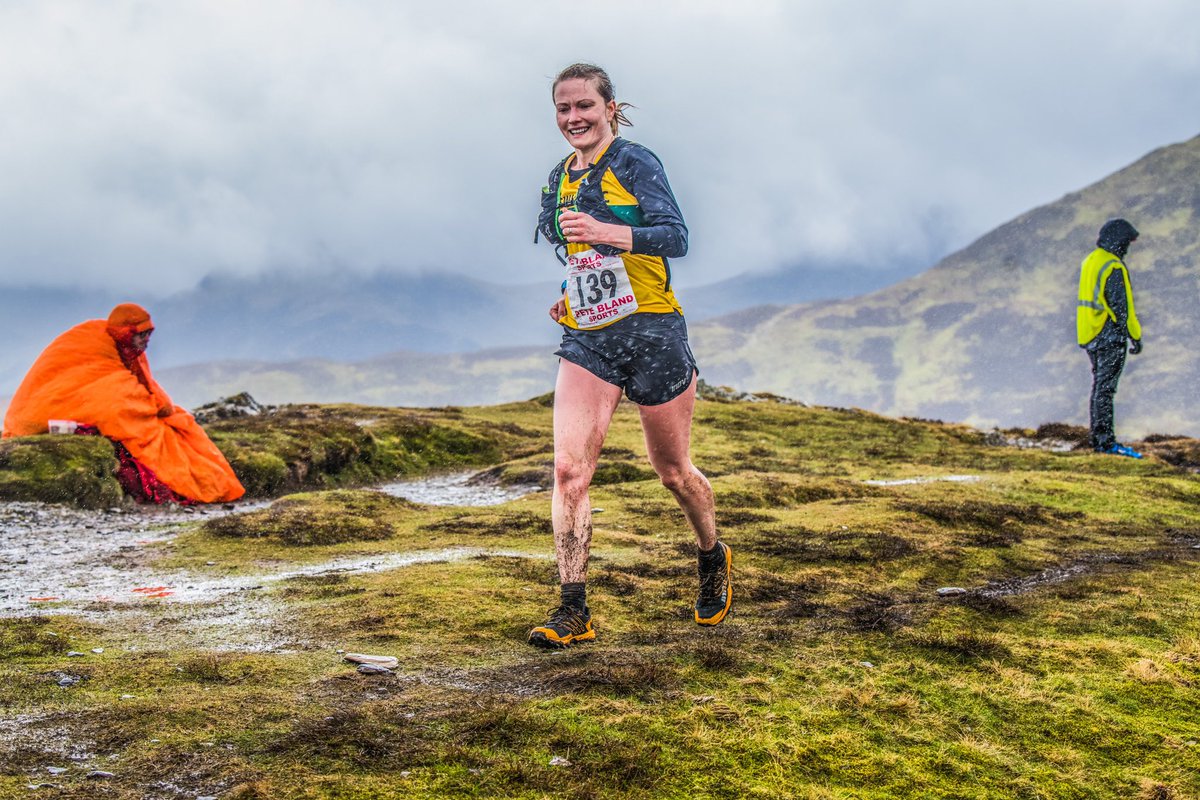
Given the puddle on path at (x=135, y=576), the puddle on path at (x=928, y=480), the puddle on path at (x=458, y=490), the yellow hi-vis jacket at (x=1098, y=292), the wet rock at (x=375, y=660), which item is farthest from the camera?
the yellow hi-vis jacket at (x=1098, y=292)

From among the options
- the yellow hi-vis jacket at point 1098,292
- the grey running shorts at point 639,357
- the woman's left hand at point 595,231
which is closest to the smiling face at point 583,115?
the woman's left hand at point 595,231

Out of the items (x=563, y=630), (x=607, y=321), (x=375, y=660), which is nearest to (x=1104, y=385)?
(x=607, y=321)

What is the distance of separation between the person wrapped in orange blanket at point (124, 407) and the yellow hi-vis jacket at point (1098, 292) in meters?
18.7

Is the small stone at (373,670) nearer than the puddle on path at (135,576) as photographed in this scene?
Yes

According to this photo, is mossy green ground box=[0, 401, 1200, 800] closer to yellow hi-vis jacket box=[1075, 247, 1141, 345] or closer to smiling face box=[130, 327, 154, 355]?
smiling face box=[130, 327, 154, 355]

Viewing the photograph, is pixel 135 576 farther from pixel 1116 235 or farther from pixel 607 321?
pixel 1116 235

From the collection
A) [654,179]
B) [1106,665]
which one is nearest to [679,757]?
[1106,665]

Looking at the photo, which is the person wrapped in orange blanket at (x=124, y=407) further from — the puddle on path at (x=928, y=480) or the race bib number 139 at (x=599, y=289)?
the race bib number 139 at (x=599, y=289)

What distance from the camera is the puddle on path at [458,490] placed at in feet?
56.7

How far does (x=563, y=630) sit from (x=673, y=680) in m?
1.21

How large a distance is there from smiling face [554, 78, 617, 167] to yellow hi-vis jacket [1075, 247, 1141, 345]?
→ 17.7 metres

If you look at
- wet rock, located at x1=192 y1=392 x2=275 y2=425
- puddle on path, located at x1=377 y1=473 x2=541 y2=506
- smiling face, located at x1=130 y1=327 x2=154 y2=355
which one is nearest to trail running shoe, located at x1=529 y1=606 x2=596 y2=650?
puddle on path, located at x1=377 y1=473 x2=541 y2=506

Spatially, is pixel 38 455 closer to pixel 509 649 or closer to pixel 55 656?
pixel 55 656

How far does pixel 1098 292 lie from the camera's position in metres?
21.2
